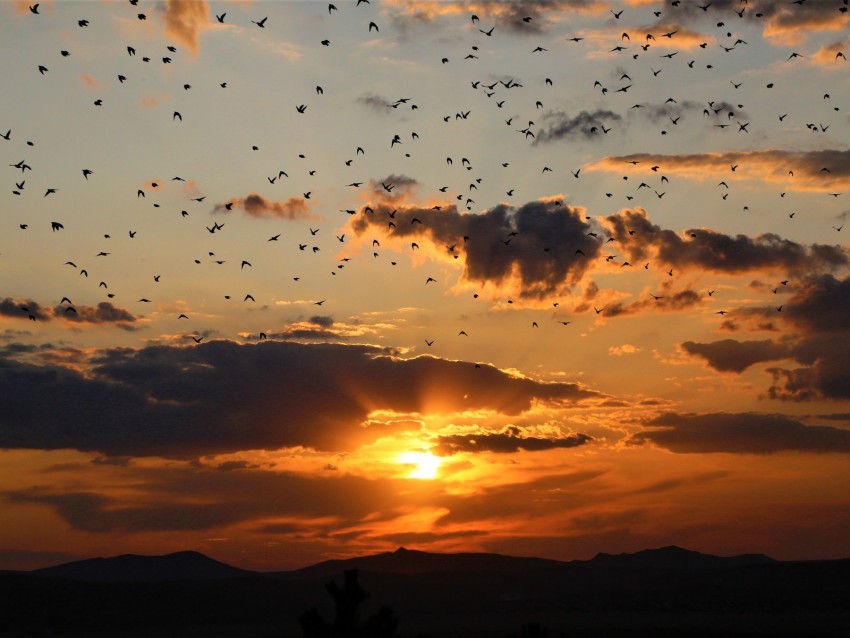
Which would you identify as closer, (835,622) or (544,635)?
(544,635)

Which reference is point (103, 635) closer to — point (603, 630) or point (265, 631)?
point (265, 631)

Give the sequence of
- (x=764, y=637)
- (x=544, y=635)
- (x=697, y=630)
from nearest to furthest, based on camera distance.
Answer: (x=544, y=635) < (x=764, y=637) < (x=697, y=630)

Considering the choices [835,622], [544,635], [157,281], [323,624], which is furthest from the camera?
[835,622]

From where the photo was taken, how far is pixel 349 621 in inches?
1037

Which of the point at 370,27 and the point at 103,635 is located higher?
the point at 370,27

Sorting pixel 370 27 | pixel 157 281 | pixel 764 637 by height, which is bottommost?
pixel 764 637

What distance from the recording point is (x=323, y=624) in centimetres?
2589

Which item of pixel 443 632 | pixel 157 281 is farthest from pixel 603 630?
pixel 157 281

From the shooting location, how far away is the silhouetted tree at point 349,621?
25516 millimetres

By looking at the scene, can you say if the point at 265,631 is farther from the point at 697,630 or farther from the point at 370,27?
the point at 370,27

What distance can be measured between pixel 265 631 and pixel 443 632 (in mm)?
35684

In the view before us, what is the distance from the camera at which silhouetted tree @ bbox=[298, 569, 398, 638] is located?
83.7ft

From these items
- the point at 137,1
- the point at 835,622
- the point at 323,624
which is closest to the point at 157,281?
the point at 137,1

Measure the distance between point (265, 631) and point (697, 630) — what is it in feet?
265
